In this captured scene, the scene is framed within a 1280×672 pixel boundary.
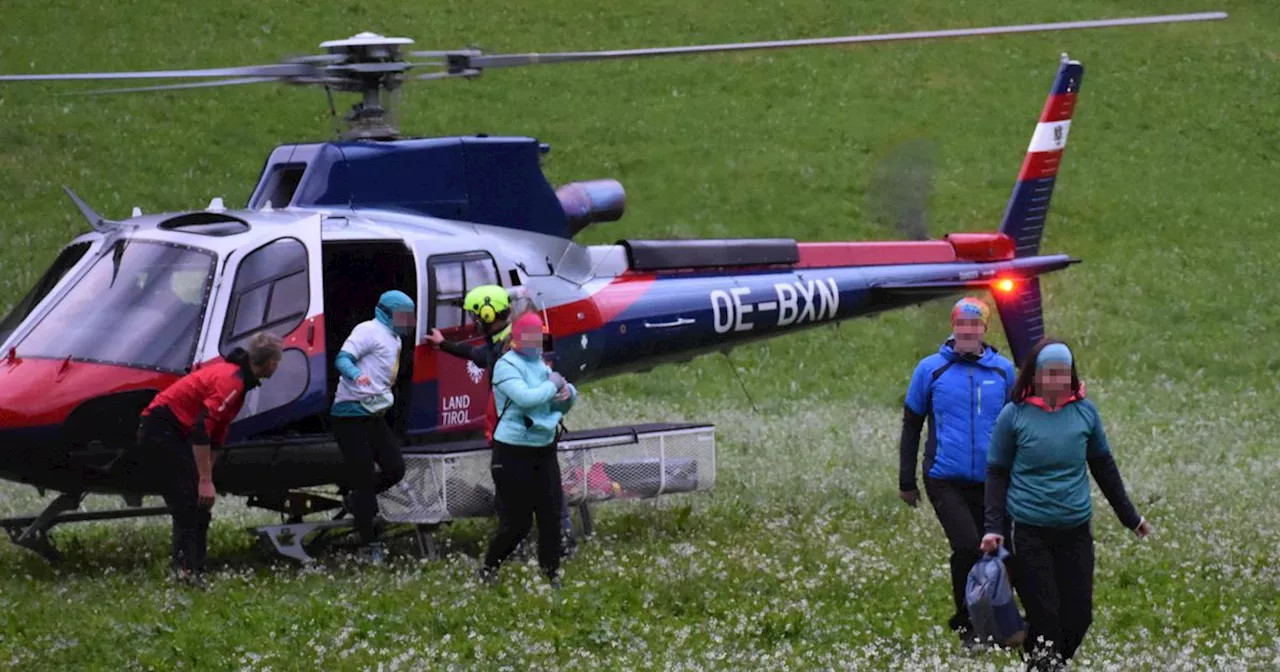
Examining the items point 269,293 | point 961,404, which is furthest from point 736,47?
A: point 269,293

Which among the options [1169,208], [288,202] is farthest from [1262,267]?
[288,202]

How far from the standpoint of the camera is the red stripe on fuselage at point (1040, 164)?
15.8 m

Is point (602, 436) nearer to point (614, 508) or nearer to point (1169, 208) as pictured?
point (614, 508)

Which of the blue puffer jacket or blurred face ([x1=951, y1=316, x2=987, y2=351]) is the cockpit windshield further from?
blurred face ([x1=951, y1=316, x2=987, y2=351])

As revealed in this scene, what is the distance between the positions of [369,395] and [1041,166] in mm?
7421

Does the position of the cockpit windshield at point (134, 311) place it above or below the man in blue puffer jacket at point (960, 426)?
above

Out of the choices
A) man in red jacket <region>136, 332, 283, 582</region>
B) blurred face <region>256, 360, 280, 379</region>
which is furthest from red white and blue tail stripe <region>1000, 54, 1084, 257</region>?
man in red jacket <region>136, 332, 283, 582</region>

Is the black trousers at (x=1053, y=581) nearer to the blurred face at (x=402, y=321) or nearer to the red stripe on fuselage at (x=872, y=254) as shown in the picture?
the blurred face at (x=402, y=321)

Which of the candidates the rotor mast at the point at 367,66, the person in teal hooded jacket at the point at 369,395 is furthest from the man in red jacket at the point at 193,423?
the rotor mast at the point at 367,66

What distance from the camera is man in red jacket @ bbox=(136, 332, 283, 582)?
33.8 ft

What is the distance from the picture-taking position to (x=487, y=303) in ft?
37.2

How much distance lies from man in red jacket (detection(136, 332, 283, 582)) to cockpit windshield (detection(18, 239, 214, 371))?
387mm

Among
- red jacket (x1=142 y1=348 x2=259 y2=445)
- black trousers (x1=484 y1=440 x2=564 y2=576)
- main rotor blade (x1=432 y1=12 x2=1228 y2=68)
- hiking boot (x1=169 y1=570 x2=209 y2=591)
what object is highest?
main rotor blade (x1=432 y1=12 x2=1228 y2=68)

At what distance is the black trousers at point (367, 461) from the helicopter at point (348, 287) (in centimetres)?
26
